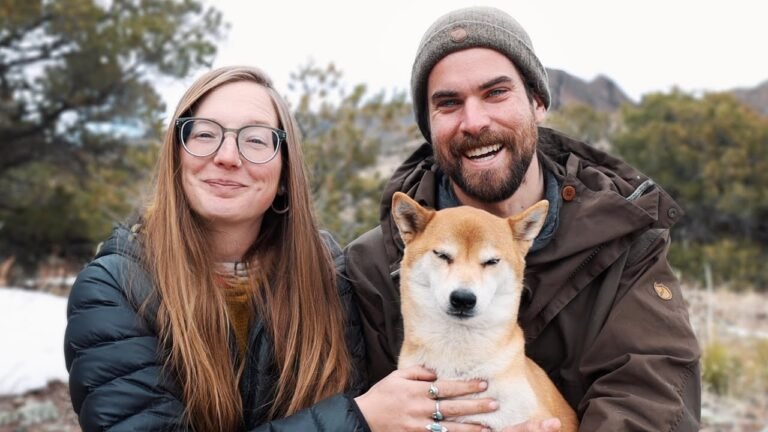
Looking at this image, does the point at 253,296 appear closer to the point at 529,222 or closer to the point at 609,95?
the point at 529,222

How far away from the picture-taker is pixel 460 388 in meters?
2.75

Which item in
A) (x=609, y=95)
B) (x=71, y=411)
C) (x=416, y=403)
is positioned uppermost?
(x=609, y=95)

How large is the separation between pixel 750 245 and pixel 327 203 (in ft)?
45.4

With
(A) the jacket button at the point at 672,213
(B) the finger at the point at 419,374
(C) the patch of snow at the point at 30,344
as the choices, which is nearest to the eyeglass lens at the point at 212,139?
(B) the finger at the point at 419,374

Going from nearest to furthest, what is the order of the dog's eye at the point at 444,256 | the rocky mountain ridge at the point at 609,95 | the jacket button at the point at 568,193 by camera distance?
the dog's eye at the point at 444,256, the jacket button at the point at 568,193, the rocky mountain ridge at the point at 609,95

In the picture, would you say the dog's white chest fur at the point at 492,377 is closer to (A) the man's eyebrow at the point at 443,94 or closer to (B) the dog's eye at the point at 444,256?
(B) the dog's eye at the point at 444,256

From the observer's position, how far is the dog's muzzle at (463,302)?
108 inches

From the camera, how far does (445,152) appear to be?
3.42m

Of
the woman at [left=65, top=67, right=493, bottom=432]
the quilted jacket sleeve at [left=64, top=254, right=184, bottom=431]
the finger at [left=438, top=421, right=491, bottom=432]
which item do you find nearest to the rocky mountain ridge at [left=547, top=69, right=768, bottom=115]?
the woman at [left=65, top=67, right=493, bottom=432]

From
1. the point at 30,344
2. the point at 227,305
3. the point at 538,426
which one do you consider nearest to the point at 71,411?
the point at 30,344

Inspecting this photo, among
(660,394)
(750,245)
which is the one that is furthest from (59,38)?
(750,245)

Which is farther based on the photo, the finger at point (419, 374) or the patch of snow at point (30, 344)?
the patch of snow at point (30, 344)

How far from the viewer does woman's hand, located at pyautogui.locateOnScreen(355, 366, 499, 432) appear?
2711 millimetres

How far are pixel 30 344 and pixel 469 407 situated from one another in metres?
6.11
